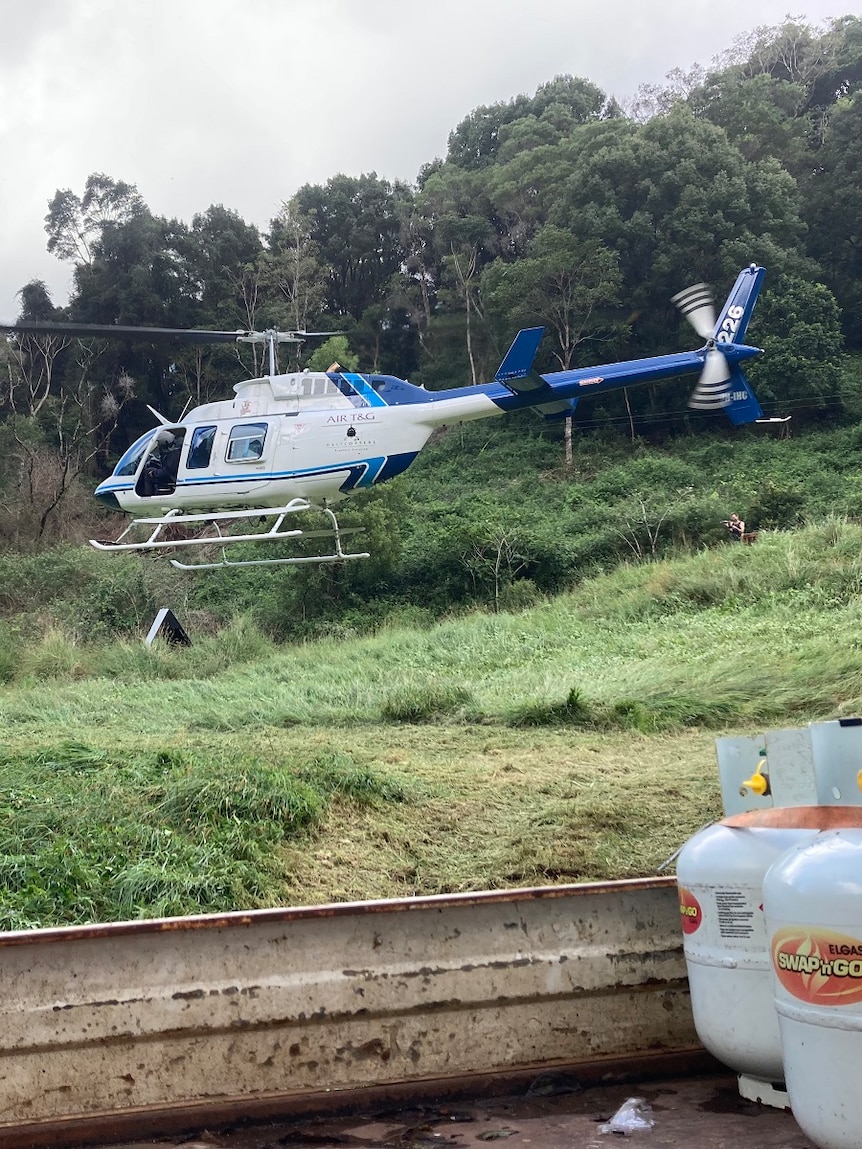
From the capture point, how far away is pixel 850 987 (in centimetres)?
250

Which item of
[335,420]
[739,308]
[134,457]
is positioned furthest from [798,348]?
[134,457]

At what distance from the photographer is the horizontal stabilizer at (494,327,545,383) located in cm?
1120

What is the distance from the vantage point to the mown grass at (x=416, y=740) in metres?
5.24

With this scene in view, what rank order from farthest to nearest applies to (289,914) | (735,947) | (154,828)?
(154,828)
(289,914)
(735,947)

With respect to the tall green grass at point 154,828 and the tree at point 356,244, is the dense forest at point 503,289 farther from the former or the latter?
the tall green grass at point 154,828

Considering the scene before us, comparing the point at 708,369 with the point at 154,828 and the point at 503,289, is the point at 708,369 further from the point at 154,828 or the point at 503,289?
the point at 503,289

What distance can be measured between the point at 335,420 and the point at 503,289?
1908 cm

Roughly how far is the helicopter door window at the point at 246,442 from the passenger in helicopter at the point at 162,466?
2.57ft

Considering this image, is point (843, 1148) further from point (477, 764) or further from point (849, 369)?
point (849, 369)

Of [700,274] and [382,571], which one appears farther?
[700,274]

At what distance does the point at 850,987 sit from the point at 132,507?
11.5m

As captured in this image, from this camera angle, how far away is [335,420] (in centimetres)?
1208

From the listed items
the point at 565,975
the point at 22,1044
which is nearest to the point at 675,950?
the point at 565,975

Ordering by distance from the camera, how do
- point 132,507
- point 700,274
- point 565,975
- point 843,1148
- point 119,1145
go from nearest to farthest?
point 843,1148 → point 119,1145 → point 565,975 → point 132,507 → point 700,274
